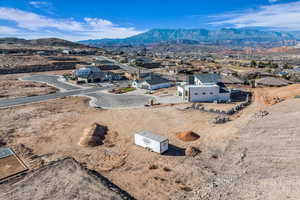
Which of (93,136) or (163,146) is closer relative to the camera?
(163,146)

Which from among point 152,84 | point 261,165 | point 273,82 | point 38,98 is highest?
point 273,82

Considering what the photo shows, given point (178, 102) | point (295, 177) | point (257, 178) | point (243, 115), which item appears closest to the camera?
point (295, 177)

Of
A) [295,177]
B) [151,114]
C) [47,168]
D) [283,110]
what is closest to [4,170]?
[47,168]

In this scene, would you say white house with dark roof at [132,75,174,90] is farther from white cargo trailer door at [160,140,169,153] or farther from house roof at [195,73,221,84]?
white cargo trailer door at [160,140,169,153]

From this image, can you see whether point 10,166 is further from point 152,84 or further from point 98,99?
point 152,84

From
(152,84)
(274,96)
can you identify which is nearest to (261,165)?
(274,96)

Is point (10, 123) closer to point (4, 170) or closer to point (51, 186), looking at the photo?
point (4, 170)

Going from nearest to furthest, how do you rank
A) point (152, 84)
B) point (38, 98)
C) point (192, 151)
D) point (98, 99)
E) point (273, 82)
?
point (192, 151)
point (98, 99)
point (38, 98)
point (152, 84)
point (273, 82)
